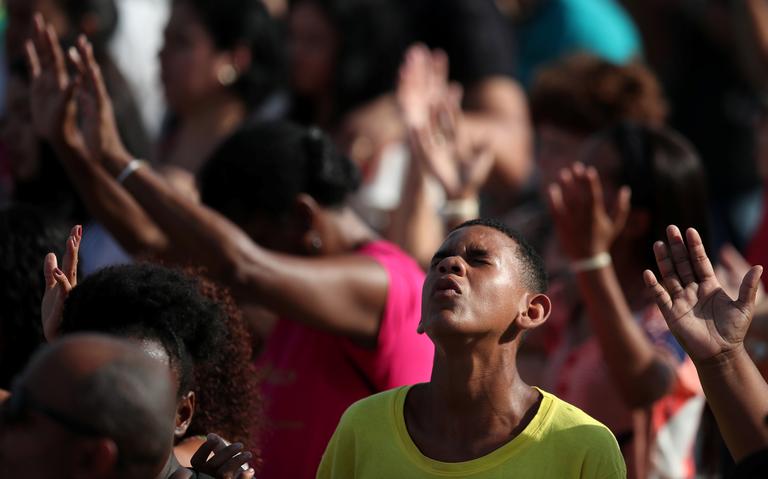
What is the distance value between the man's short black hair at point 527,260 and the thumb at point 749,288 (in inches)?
19.0

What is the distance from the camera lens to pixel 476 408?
304cm

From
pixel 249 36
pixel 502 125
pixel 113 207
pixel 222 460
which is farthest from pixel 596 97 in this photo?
pixel 222 460

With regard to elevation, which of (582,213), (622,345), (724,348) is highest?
(724,348)

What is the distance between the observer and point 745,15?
5785 millimetres

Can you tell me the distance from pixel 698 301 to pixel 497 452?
520mm

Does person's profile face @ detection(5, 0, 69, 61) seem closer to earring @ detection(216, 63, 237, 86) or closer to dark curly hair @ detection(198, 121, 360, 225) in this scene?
earring @ detection(216, 63, 237, 86)

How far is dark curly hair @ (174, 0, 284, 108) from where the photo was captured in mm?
5848

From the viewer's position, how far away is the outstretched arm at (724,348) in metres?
2.83

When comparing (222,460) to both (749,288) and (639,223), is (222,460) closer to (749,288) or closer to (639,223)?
(749,288)

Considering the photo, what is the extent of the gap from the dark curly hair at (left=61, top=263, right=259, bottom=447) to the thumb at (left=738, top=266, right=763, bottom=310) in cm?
114

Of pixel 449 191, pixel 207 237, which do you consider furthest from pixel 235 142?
pixel 449 191

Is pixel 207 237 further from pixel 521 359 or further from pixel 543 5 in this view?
pixel 543 5

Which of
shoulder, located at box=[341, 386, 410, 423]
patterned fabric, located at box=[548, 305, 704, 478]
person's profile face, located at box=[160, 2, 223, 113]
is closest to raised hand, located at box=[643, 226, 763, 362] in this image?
shoulder, located at box=[341, 386, 410, 423]

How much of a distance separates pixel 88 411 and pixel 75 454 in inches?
3.2
